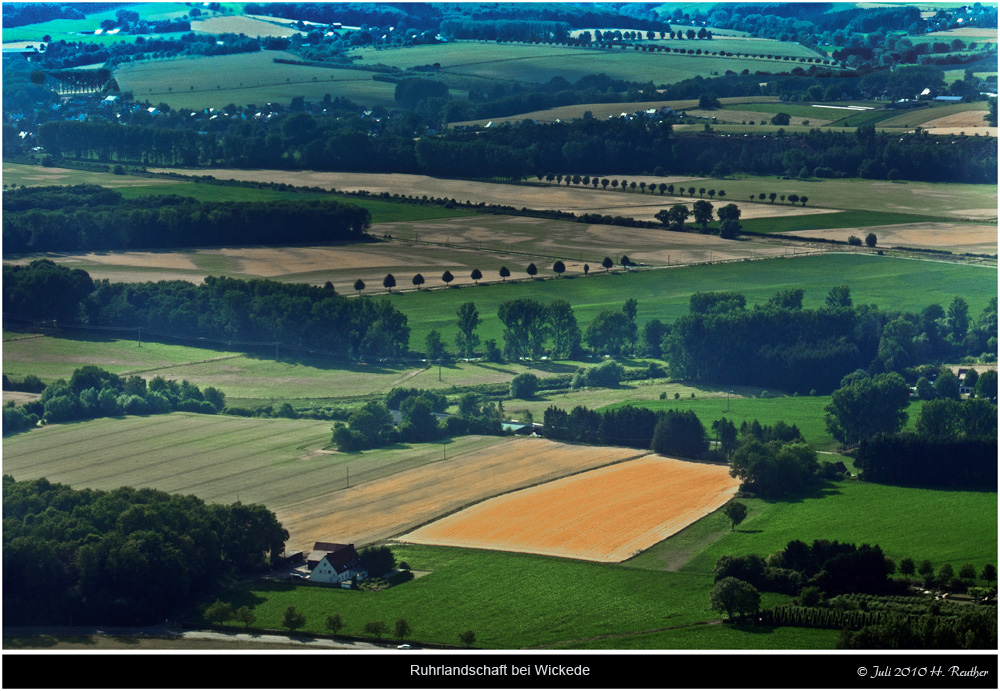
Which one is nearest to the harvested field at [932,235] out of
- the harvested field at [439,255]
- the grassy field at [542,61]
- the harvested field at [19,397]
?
the harvested field at [439,255]

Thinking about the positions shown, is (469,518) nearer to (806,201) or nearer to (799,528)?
(799,528)

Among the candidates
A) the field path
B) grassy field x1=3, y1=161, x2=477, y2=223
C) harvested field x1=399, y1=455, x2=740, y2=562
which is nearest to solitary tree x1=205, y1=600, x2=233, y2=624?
the field path

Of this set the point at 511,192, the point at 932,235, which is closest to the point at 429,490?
the point at 932,235

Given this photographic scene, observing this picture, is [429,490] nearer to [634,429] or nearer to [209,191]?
[634,429]

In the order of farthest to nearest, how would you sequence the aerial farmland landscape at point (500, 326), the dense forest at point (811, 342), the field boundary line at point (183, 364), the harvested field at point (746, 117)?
the harvested field at point (746, 117) → the dense forest at point (811, 342) → the field boundary line at point (183, 364) → the aerial farmland landscape at point (500, 326)

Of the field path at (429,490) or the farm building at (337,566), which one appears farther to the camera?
the field path at (429,490)

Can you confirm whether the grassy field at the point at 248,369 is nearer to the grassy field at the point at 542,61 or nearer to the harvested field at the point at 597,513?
the harvested field at the point at 597,513

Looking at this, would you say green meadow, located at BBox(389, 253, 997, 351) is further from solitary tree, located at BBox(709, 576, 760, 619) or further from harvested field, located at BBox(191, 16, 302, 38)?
solitary tree, located at BBox(709, 576, 760, 619)
